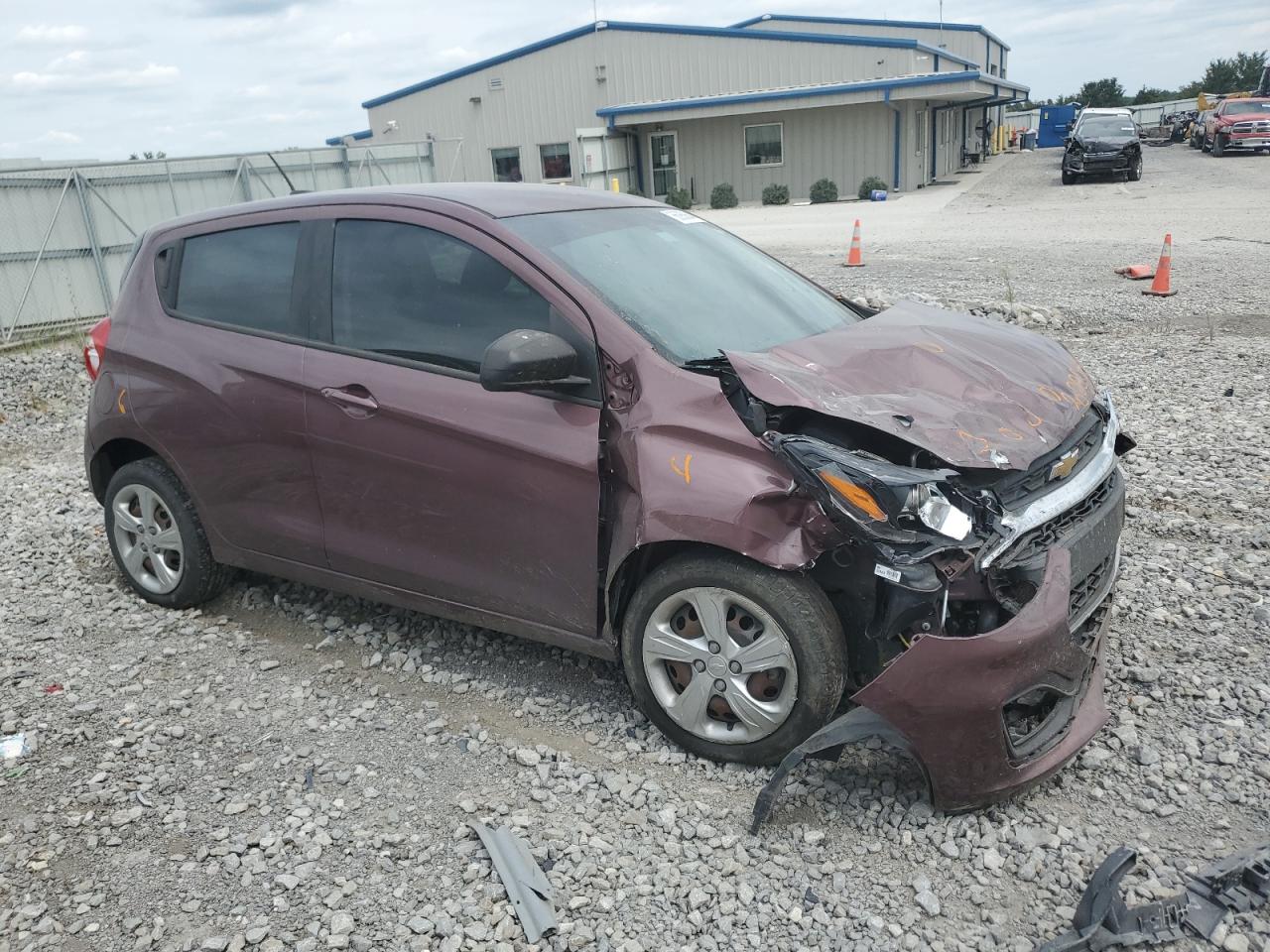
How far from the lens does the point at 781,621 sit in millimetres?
3004

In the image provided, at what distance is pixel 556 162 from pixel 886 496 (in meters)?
35.4

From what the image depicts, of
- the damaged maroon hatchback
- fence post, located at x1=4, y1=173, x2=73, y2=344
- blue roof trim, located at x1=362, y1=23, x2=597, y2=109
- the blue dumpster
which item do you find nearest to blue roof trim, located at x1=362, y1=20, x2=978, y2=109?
blue roof trim, located at x1=362, y1=23, x2=597, y2=109

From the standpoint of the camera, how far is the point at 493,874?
2.93 metres

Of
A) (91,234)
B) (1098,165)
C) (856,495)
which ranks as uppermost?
(91,234)

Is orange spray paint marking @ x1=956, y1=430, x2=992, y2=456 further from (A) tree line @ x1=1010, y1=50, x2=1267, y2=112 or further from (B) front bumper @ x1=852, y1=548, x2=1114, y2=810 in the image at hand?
(A) tree line @ x1=1010, y1=50, x2=1267, y2=112

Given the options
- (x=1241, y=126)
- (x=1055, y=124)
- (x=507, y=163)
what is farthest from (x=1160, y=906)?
(x=1055, y=124)

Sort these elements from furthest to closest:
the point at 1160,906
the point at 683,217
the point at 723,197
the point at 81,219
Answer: the point at 723,197
the point at 81,219
the point at 683,217
the point at 1160,906

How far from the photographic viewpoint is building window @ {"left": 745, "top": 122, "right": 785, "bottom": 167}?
113 ft

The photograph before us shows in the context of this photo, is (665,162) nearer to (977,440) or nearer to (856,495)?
(977,440)

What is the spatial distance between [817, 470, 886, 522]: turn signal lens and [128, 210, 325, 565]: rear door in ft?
7.05

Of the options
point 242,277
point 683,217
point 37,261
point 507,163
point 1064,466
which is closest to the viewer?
point 1064,466

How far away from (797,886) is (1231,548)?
3.20 metres

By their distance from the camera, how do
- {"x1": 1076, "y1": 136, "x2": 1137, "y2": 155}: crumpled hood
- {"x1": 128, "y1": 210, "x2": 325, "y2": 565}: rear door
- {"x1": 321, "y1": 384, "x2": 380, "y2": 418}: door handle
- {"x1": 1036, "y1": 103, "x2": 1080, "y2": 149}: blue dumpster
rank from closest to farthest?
{"x1": 321, "y1": 384, "x2": 380, "y2": 418}: door handle, {"x1": 128, "y1": 210, "x2": 325, "y2": 565}: rear door, {"x1": 1076, "y1": 136, "x2": 1137, "y2": 155}: crumpled hood, {"x1": 1036, "y1": 103, "x2": 1080, "y2": 149}: blue dumpster

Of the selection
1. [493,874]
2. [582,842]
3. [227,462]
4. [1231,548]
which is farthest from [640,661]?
[1231,548]
